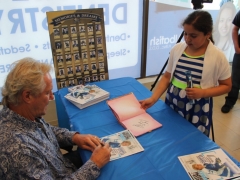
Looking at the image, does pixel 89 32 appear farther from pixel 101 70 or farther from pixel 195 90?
pixel 195 90

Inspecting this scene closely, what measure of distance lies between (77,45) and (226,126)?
6.41ft

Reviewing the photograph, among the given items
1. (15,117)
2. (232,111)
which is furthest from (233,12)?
(15,117)

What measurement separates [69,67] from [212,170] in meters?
1.47

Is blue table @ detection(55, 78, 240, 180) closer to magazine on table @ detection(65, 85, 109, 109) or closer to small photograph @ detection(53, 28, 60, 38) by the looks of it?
magazine on table @ detection(65, 85, 109, 109)

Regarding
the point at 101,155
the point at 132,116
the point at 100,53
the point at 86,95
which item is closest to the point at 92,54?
the point at 100,53

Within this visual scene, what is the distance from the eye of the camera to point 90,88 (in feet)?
6.11

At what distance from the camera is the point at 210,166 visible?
102cm

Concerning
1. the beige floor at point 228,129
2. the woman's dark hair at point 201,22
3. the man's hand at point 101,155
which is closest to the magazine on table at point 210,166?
the man's hand at point 101,155

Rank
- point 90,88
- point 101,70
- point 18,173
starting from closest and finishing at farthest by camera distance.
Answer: point 18,173, point 90,88, point 101,70

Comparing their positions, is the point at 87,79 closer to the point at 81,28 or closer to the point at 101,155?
the point at 81,28

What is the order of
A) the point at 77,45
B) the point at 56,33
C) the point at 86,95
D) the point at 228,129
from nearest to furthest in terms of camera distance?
the point at 86,95, the point at 56,33, the point at 77,45, the point at 228,129

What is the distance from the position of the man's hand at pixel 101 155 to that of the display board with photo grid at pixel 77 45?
108 cm

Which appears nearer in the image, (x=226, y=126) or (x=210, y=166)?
(x=210, y=166)

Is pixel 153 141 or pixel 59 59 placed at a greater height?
pixel 59 59
